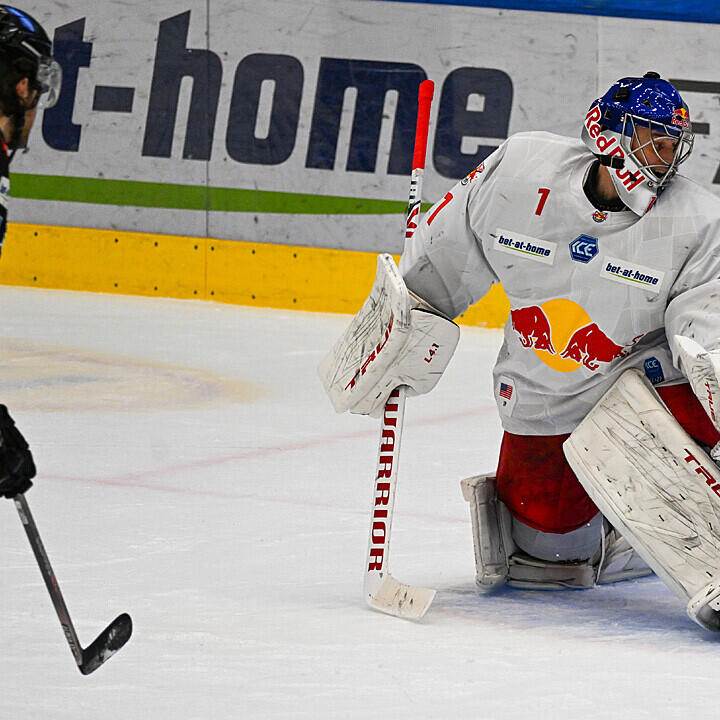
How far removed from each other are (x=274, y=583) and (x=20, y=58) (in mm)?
1164

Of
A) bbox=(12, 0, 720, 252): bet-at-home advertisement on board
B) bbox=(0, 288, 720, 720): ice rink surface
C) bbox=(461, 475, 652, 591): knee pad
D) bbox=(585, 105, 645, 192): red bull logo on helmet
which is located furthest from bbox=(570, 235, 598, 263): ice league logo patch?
bbox=(12, 0, 720, 252): bet-at-home advertisement on board

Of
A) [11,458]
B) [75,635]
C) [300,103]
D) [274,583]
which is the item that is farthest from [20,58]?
[300,103]

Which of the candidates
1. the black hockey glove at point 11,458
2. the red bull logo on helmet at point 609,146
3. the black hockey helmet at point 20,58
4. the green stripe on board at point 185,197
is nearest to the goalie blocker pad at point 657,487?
the red bull logo on helmet at point 609,146

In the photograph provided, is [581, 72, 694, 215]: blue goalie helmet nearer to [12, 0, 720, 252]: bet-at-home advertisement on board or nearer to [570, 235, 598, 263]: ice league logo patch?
[570, 235, 598, 263]: ice league logo patch

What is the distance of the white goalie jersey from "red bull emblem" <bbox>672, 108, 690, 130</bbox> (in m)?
0.10

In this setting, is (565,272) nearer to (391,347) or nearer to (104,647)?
(391,347)

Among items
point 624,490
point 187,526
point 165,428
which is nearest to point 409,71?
point 165,428

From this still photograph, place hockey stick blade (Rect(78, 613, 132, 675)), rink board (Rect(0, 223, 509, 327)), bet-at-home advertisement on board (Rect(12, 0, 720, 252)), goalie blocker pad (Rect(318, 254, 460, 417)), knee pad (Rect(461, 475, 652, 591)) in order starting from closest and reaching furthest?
hockey stick blade (Rect(78, 613, 132, 675)), goalie blocker pad (Rect(318, 254, 460, 417)), knee pad (Rect(461, 475, 652, 591)), bet-at-home advertisement on board (Rect(12, 0, 720, 252)), rink board (Rect(0, 223, 509, 327))

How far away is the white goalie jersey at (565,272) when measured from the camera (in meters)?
2.33

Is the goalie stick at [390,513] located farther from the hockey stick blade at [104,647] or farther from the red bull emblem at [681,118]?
the hockey stick blade at [104,647]

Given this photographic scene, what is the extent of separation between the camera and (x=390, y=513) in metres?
2.43

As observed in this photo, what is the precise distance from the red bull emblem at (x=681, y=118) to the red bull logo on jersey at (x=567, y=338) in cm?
33

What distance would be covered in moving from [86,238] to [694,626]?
16.3 feet

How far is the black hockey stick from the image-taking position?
1850 millimetres
